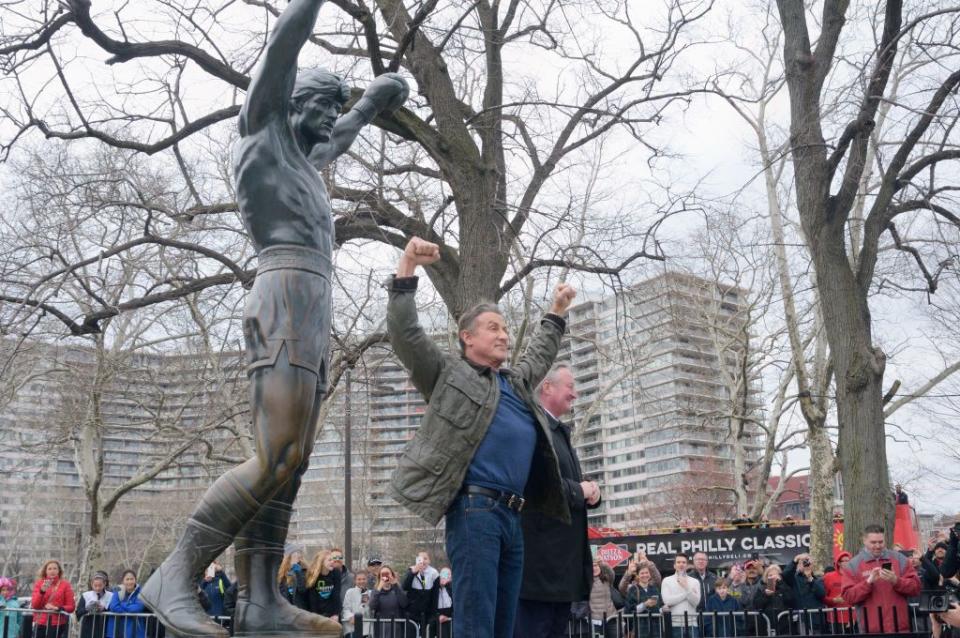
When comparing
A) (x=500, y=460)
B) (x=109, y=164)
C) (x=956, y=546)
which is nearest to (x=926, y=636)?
(x=956, y=546)

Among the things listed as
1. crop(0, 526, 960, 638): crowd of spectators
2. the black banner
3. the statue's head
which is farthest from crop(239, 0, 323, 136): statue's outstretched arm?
the black banner

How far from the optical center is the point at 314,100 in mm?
4059

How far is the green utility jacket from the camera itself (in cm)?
357

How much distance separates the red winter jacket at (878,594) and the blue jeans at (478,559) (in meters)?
6.15

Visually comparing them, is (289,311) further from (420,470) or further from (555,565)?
(555,565)

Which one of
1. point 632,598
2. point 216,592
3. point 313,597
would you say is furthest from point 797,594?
point 216,592

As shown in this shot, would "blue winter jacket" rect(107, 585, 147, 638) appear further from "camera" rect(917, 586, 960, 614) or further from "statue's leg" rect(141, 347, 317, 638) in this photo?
"camera" rect(917, 586, 960, 614)

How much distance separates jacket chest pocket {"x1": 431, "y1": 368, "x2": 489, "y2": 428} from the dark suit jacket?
3.21ft

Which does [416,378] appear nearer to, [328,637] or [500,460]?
[500,460]

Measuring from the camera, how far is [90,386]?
21.3 metres

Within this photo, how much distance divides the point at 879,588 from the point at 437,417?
267 inches

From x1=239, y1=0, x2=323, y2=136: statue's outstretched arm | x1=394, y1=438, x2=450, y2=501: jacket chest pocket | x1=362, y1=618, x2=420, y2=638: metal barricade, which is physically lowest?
x1=362, y1=618, x2=420, y2=638: metal barricade

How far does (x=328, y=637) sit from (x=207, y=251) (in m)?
9.45

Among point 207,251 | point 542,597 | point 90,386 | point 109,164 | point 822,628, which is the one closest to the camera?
point 542,597
